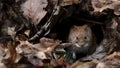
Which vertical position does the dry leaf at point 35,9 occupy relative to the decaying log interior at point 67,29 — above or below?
above

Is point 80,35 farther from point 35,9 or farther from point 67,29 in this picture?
point 35,9

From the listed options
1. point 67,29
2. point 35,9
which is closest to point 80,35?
point 67,29

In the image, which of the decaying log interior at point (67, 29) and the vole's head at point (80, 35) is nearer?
the decaying log interior at point (67, 29)

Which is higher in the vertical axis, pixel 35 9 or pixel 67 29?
pixel 35 9

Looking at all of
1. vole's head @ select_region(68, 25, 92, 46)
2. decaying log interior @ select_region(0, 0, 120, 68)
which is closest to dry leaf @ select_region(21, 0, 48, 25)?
decaying log interior @ select_region(0, 0, 120, 68)

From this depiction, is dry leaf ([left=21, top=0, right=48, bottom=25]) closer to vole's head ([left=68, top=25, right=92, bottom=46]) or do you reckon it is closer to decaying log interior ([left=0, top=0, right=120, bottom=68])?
decaying log interior ([left=0, top=0, right=120, bottom=68])

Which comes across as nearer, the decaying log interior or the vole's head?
the decaying log interior

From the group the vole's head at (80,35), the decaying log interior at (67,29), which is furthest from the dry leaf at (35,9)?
the vole's head at (80,35)

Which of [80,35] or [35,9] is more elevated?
[35,9]

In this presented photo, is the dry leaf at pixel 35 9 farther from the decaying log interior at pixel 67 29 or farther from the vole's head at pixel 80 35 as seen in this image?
the vole's head at pixel 80 35

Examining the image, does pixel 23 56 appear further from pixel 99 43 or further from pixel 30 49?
pixel 99 43

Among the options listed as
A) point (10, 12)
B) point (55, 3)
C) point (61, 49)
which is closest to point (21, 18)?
point (10, 12)
